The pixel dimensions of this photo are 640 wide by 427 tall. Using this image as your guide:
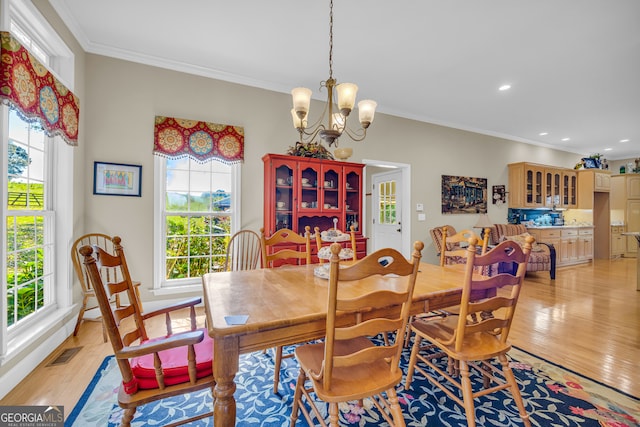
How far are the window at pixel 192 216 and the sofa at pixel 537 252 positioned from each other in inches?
191

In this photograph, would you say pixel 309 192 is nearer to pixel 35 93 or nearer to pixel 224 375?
pixel 35 93

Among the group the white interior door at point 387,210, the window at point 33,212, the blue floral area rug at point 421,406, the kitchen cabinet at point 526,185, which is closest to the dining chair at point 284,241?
the blue floral area rug at point 421,406

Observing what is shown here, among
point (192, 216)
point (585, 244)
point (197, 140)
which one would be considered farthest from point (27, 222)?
point (585, 244)

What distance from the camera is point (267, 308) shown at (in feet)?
4.38

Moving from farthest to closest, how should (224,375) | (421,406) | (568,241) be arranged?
(568,241)
(421,406)
(224,375)

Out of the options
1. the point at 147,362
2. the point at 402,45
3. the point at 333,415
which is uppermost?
the point at 402,45

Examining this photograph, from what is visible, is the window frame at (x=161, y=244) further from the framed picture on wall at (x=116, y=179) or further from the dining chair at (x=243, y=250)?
the dining chair at (x=243, y=250)

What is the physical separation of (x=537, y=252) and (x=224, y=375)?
19.5 feet

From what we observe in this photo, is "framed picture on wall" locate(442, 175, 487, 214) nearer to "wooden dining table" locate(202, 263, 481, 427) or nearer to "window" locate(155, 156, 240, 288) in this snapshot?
"wooden dining table" locate(202, 263, 481, 427)

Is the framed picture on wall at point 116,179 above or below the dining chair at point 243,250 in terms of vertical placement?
above

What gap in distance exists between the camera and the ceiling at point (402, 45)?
7.89 ft

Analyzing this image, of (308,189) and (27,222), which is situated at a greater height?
(308,189)

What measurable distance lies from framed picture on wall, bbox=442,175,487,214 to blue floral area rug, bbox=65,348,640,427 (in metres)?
3.61

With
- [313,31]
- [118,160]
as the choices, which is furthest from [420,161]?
[118,160]
